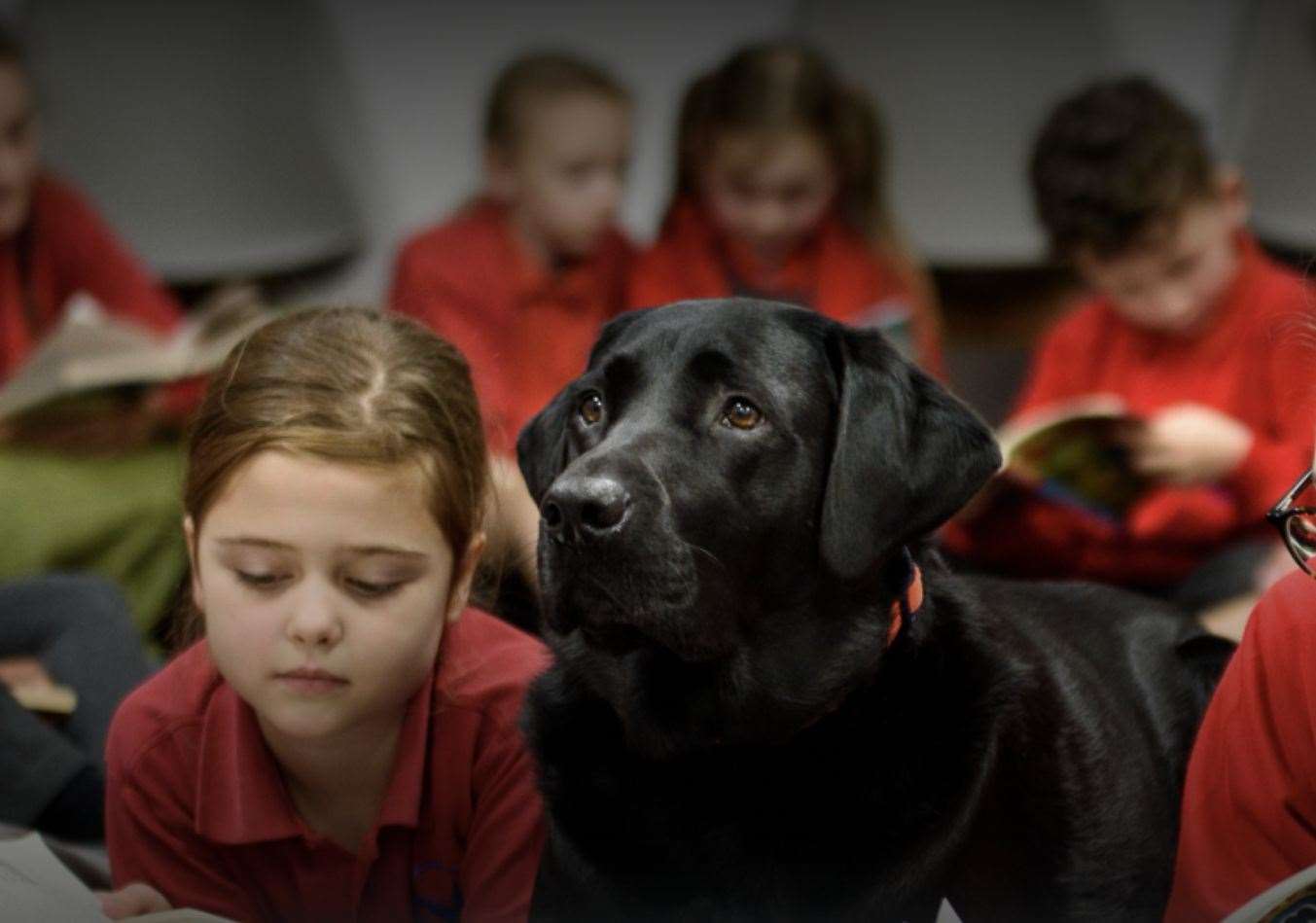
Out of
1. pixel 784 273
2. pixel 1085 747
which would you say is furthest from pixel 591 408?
pixel 784 273

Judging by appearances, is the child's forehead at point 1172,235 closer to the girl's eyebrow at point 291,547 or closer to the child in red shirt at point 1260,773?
the child in red shirt at point 1260,773

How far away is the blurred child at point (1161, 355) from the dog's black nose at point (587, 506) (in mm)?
1005

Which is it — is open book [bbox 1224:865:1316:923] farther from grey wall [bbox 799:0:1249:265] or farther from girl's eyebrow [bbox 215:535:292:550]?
grey wall [bbox 799:0:1249:265]

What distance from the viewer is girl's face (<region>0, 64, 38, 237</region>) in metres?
2.38

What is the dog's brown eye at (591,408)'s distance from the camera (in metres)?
1.12

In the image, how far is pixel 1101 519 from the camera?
1.95 metres

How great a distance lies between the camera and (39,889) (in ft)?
3.58

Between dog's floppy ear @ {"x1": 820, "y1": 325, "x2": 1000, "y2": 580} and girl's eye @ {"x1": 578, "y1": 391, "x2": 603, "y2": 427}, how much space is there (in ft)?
0.55

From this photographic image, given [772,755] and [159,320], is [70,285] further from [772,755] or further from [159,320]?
[772,755]

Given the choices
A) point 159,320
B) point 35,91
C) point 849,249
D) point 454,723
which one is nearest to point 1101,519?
point 849,249

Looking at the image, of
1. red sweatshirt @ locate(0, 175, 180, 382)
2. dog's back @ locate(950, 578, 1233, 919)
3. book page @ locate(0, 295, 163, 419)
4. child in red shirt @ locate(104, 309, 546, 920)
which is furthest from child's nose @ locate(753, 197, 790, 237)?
child in red shirt @ locate(104, 309, 546, 920)

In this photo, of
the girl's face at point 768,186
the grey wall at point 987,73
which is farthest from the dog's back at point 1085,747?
the grey wall at point 987,73

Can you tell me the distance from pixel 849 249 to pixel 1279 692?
1.50 meters

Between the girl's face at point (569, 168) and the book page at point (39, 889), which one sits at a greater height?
the girl's face at point (569, 168)
